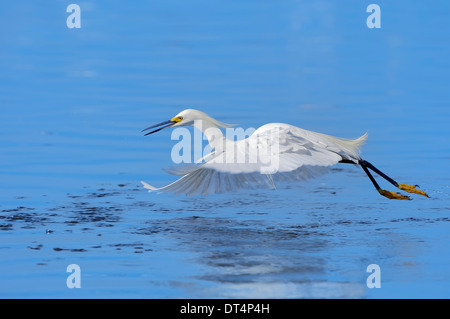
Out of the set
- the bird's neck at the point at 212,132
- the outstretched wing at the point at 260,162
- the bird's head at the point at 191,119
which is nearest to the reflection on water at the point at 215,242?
the outstretched wing at the point at 260,162

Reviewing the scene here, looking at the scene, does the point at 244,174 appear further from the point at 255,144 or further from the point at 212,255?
the point at 212,255

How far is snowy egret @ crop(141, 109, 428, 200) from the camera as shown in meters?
10.7

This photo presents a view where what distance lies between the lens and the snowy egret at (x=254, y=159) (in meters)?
10.7

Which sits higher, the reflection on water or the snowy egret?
the snowy egret

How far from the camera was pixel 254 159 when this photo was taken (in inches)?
422

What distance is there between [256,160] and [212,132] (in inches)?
50.6

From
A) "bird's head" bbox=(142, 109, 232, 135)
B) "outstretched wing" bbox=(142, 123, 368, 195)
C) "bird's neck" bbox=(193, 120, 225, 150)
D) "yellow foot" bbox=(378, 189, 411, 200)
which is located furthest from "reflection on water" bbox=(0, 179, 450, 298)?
"bird's head" bbox=(142, 109, 232, 135)

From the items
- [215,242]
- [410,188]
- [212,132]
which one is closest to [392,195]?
[410,188]

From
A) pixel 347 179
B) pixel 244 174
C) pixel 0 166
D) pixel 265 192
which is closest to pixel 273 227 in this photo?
pixel 244 174

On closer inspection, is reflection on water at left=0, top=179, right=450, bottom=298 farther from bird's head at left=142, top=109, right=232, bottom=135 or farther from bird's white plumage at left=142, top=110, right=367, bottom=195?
bird's head at left=142, top=109, right=232, bottom=135

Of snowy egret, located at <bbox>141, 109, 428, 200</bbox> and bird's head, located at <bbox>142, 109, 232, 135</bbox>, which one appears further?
bird's head, located at <bbox>142, 109, 232, 135</bbox>

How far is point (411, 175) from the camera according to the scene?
46.3 ft

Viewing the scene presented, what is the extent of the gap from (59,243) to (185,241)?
1391mm

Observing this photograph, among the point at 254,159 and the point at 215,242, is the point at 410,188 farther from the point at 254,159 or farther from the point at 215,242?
the point at 215,242
